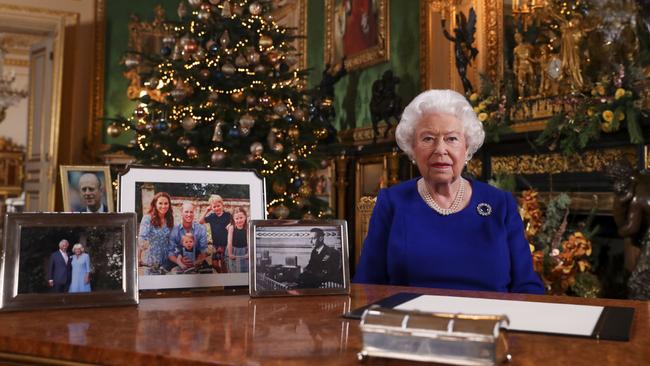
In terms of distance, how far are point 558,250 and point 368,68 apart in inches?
166

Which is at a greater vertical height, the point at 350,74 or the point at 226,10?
the point at 350,74

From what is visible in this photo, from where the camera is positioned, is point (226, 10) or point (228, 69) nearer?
point (228, 69)

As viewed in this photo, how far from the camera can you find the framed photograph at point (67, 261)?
126cm

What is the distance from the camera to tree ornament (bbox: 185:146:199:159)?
515 centimetres

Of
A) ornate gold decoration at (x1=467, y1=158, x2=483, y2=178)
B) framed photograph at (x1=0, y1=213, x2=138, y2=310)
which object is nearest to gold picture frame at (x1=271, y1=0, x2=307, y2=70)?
ornate gold decoration at (x1=467, y1=158, x2=483, y2=178)

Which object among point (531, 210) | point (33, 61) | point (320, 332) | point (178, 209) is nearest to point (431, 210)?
point (178, 209)

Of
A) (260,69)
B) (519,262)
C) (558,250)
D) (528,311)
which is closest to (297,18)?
(260,69)

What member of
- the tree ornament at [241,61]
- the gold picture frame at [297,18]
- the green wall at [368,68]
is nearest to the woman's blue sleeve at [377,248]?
the tree ornament at [241,61]

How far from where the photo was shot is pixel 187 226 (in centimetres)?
152

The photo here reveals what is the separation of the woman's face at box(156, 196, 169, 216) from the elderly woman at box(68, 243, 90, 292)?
0.22m

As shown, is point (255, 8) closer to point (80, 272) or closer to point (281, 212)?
Result: point (281, 212)

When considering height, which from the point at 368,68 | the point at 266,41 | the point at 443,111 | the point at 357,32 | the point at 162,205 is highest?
the point at 357,32

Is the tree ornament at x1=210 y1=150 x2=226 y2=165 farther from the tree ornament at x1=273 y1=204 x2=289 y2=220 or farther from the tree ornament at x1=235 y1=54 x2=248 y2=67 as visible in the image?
the tree ornament at x1=235 y1=54 x2=248 y2=67

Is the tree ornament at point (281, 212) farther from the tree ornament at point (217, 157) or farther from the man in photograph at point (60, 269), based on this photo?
the man in photograph at point (60, 269)
